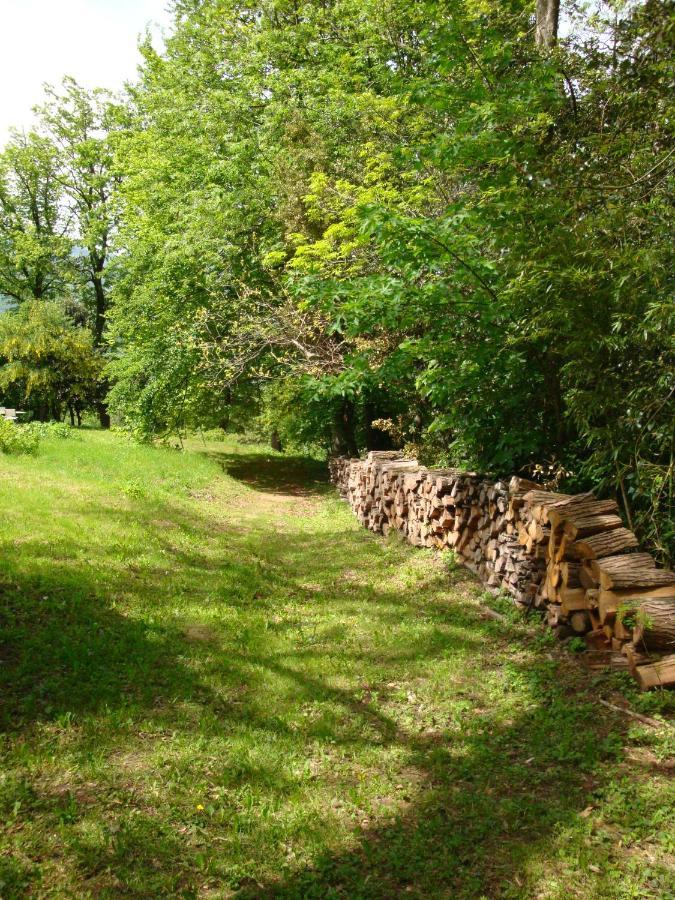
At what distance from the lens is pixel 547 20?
7895 millimetres

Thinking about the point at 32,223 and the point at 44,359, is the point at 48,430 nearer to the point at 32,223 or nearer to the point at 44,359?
the point at 44,359

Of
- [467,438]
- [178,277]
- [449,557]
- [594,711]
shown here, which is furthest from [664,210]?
[178,277]

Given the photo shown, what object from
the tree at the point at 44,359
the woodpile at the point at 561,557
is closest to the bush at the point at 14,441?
the woodpile at the point at 561,557

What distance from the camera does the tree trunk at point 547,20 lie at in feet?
25.6

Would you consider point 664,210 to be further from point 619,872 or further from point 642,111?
point 619,872

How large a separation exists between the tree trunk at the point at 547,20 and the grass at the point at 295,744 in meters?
6.76

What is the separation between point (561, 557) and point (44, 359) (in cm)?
2599

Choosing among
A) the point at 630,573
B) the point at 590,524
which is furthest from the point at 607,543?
the point at 630,573

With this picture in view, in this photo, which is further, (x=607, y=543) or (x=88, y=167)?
(x=88, y=167)

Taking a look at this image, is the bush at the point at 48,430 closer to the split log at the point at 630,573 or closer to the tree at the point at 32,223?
the split log at the point at 630,573

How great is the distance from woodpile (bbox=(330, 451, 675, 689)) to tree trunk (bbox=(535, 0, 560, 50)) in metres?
5.57

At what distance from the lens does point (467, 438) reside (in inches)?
285

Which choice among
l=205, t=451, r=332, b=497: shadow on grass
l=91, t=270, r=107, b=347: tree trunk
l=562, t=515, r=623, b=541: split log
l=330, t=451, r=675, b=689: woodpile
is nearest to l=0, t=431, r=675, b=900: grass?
l=330, t=451, r=675, b=689: woodpile

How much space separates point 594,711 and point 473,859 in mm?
1474
